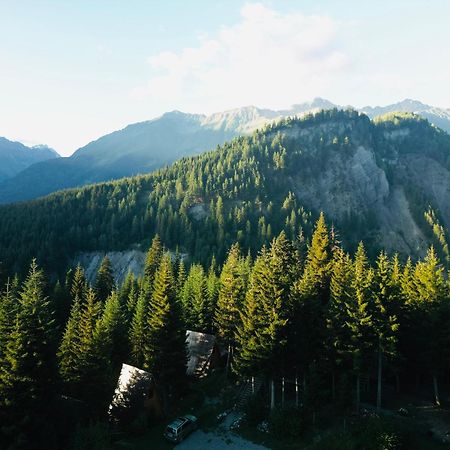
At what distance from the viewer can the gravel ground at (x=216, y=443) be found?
32.4m

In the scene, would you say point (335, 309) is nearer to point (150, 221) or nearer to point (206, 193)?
point (150, 221)

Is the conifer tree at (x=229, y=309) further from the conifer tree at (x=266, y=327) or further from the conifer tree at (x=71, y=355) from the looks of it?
the conifer tree at (x=71, y=355)

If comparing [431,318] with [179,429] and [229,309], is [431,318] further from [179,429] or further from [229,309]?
[179,429]

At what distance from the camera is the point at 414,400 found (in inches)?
1538

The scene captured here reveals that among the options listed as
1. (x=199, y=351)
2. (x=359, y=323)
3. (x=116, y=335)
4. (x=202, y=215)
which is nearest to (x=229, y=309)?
(x=199, y=351)

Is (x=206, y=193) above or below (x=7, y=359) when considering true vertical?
above

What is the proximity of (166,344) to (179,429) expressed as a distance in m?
7.97

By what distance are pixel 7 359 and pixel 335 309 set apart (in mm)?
27262

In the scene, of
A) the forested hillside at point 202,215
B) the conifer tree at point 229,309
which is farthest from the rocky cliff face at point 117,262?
the conifer tree at point 229,309

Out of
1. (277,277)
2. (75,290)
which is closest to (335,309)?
(277,277)

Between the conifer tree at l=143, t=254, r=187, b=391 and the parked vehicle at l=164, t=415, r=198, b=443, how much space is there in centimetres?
495

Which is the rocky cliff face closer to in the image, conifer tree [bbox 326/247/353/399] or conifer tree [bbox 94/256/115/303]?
conifer tree [bbox 94/256/115/303]

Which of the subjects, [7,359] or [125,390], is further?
[125,390]

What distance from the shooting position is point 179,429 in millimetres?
33719
